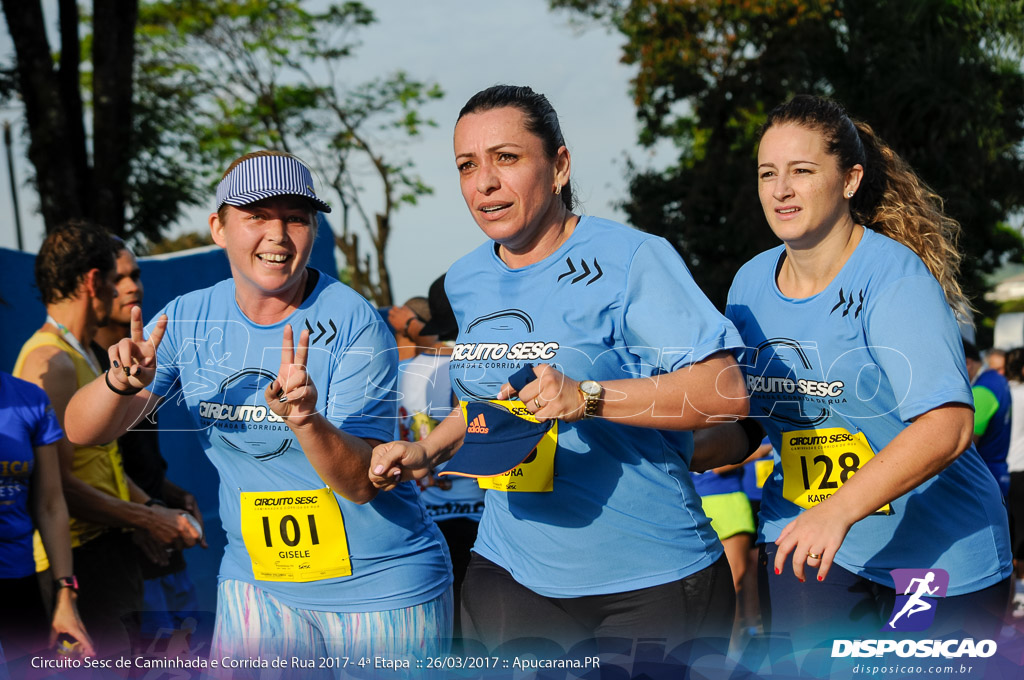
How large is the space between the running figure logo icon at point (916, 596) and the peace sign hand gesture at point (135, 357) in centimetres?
202

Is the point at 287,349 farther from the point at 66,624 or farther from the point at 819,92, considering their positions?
the point at 819,92

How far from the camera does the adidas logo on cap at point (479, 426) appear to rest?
7.63 feet

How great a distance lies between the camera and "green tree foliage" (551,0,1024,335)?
15438 mm

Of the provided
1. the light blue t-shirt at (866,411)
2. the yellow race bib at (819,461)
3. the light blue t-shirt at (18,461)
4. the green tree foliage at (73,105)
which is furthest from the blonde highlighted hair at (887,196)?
the green tree foliage at (73,105)

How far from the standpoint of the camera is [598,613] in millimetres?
2471

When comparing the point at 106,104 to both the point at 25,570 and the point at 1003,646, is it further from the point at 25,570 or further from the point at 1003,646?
the point at 1003,646

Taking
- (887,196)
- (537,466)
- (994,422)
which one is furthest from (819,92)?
(537,466)

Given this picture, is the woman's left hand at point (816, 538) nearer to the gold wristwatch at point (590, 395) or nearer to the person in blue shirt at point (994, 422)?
the gold wristwatch at point (590, 395)

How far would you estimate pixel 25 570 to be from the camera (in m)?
3.27

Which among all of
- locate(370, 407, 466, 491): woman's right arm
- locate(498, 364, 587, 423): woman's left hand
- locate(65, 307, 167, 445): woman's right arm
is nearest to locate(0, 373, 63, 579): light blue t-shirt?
locate(65, 307, 167, 445): woman's right arm

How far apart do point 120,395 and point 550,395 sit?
48.8 inches

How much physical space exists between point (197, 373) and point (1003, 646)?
2308 mm

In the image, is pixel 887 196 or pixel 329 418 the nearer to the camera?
pixel 329 418

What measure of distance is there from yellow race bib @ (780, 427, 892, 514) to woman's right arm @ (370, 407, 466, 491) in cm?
90
